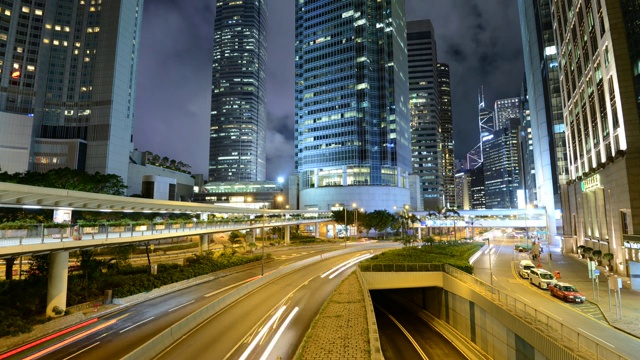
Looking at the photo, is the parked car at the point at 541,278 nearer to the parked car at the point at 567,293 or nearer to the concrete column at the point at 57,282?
the parked car at the point at 567,293

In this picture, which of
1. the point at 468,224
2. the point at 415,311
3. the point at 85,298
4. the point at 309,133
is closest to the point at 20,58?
the point at 309,133

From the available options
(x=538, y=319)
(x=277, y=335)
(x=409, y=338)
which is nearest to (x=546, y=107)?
(x=409, y=338)

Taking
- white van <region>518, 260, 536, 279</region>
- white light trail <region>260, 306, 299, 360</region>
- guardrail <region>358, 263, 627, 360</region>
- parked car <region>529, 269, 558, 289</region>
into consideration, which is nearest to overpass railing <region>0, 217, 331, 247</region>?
white light trail <region>260, 306, 299, 360</region>

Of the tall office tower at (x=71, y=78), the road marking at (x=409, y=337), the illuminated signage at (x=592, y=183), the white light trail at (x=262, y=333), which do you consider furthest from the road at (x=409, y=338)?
the tall office tower at (x=71, y=78)

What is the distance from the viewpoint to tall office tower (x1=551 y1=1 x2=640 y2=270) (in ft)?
120

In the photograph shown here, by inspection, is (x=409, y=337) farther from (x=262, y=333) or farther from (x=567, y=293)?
(x=262, y=333)

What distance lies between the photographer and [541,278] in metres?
32.8

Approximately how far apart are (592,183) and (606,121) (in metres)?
9.38

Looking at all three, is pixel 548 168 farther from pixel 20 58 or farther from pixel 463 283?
pixel 20 58

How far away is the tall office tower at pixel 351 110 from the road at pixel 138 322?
314 feet

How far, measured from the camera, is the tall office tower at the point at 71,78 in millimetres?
112000

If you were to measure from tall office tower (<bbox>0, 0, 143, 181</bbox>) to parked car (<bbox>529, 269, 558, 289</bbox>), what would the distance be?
124294 mm

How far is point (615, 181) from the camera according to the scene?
131ft

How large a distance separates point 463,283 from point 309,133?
115m
